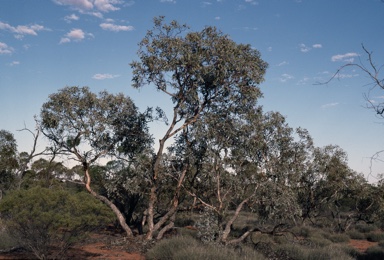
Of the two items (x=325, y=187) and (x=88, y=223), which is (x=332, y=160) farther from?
(x=88, y=223)

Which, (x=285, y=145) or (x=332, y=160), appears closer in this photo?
(x=285, y=145)

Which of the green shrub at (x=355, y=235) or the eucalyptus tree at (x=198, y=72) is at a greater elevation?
the eucalyptus tree at (x=198, y=72)

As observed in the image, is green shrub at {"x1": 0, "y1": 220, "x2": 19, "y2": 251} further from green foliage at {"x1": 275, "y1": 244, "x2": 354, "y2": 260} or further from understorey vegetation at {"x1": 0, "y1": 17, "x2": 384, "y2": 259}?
green foliage at {"x1": 275, "y1": 244, "x2": 354, "y2": 260}

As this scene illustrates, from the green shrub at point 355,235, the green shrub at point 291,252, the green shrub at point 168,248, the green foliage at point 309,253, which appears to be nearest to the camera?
the green shrub at point 168,248

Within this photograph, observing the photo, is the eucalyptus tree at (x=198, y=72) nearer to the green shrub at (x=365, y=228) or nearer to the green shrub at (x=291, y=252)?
the green shrub at (x=291, y=252)

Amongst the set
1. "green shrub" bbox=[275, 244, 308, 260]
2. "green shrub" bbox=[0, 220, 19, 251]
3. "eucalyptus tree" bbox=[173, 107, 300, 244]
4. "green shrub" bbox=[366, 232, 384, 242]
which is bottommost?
"green shrub" bbox=[0, 220, 19, 251]

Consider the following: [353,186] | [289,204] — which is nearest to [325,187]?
[353,186]

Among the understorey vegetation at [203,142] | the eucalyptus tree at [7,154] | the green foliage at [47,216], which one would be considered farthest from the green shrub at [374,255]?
the eucalyptus tree at [7,154]

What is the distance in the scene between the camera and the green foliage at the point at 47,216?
1176 cm

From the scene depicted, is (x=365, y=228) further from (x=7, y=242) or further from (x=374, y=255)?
(x=7, y=242)

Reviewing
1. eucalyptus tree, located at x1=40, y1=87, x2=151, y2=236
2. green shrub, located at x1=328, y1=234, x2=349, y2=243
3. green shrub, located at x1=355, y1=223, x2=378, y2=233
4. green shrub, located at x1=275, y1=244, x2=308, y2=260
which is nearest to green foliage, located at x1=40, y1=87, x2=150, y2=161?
eucalyptus tree, located at x1=40, y1=87, x2=151, y2=236

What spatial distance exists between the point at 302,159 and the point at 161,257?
9.99 metres

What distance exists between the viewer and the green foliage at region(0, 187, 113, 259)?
11758 mm

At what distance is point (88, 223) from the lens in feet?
41.2
